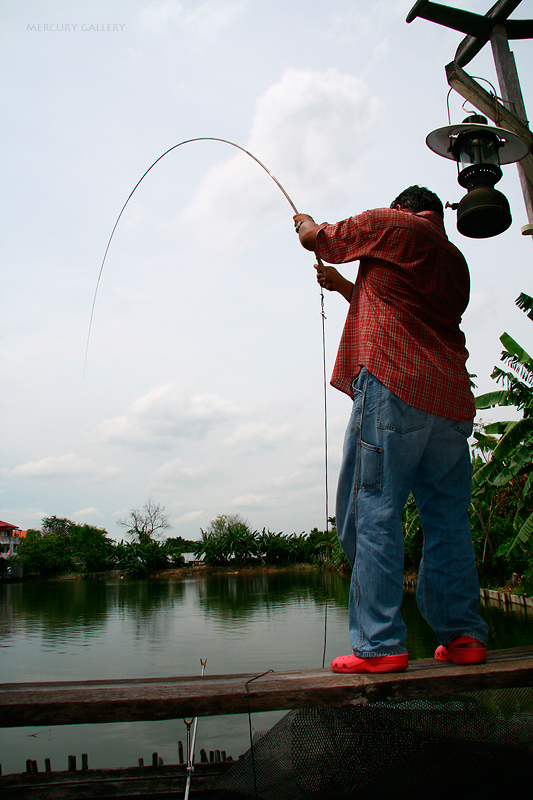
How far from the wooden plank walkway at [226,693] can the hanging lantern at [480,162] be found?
1.67 metres

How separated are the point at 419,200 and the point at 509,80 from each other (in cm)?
148

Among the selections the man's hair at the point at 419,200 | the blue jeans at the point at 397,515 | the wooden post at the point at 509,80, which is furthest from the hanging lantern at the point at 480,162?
the blue jeans at the point at 397,515

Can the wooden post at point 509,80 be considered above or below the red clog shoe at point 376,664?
above

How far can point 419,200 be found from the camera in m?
1.78

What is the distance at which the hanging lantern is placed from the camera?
7.41 feet

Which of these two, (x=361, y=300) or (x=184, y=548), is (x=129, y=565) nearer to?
(x=184, y=548)

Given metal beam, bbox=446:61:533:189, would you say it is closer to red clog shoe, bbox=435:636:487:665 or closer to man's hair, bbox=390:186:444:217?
man's hair, bbox=390:186:444:217

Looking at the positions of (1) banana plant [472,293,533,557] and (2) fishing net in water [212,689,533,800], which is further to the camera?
(1) banana plant [472,293,533,557]

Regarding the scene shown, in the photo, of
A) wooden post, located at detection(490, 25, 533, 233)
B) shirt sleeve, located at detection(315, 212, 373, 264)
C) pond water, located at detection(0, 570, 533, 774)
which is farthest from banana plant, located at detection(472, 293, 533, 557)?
shirt sleeve, located at detection(315, 212, 373, 264)

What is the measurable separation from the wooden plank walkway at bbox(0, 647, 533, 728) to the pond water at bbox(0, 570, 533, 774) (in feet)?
1.65

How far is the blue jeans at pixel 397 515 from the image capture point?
4.60 ft

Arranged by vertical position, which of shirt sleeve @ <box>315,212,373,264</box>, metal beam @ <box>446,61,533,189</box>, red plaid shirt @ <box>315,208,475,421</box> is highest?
metal beam @ <box>446,61,533,189</box>

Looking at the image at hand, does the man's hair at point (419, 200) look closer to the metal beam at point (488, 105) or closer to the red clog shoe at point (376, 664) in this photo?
the metal beam at point (488, 105)

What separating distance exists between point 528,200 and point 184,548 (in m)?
38.6
